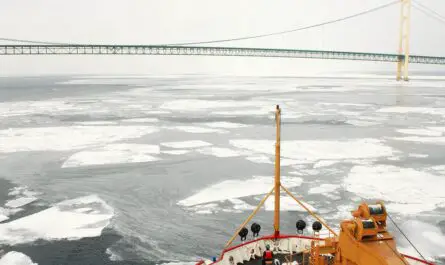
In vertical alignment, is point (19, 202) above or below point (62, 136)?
below

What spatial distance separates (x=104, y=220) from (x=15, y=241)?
9.03 feet

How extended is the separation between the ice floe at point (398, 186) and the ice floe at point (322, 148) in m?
2.79

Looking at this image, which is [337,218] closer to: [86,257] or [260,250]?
[260,250]

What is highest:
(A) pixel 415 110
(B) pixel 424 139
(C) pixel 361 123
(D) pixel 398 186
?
(A) pixel 415 110

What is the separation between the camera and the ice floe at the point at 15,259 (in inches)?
428

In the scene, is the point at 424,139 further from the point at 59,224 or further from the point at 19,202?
the point at 19,202

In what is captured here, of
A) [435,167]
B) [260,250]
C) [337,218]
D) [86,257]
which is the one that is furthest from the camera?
[435,167]

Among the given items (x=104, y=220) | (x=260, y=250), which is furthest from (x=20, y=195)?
(x=260, y=250)

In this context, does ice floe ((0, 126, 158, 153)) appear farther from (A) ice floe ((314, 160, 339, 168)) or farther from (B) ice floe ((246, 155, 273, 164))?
(A) ice floe ((314, 160, 339, 168))

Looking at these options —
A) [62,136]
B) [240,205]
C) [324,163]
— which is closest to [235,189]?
[240,205]

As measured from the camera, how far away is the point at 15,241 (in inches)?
480

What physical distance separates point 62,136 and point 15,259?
19.7m

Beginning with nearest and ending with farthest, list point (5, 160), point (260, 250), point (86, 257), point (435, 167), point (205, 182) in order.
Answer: point (260, 250) → point (86, 257) → point (205, 182) → point (435, 167) → point (5, 160)

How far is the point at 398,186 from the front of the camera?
17109 millimetres
